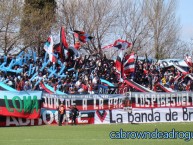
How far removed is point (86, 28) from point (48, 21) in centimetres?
517

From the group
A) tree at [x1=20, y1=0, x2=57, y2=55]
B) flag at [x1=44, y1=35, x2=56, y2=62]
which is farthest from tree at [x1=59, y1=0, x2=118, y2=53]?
flag at [x1=44, y1=35, x2=56, y2=62]

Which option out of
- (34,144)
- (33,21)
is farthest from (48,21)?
(34,144)

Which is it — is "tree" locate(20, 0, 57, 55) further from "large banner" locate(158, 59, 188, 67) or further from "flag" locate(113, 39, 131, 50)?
"large banner" locate(158, 59, 188, 67)

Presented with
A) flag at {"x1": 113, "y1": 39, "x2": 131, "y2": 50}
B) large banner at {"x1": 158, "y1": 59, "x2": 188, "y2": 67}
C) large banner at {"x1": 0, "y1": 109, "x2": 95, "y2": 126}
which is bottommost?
large banner at {"x1": 0, "y1": 109, "x2": 95, "y2": 126}

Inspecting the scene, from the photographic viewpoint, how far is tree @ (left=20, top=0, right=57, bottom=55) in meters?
52.4

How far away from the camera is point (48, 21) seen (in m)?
54.2

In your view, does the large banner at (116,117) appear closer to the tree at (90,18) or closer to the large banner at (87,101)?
the large banner at (87,101)

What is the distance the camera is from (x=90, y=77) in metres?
40.5

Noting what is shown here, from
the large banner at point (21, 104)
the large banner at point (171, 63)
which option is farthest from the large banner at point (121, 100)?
the large banner at point (171, 63)

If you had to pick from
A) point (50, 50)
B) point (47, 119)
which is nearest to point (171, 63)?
point (50, 50)

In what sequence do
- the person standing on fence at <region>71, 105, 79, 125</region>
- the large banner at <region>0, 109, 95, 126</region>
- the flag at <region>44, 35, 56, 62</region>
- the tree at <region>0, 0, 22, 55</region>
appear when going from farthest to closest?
the tree at <region>0, 0, 22, 55</region>
the flag at <region>44, 35, 56, 62</region>
the person standing on fence at <region>71, 105, 79, 125</region>
the large banner at <region>0, 109, 95, 126</region>

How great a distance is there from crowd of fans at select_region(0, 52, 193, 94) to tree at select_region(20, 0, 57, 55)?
36.4 feet

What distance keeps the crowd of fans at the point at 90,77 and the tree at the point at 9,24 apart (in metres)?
10.6

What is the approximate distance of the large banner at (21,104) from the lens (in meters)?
34.9
